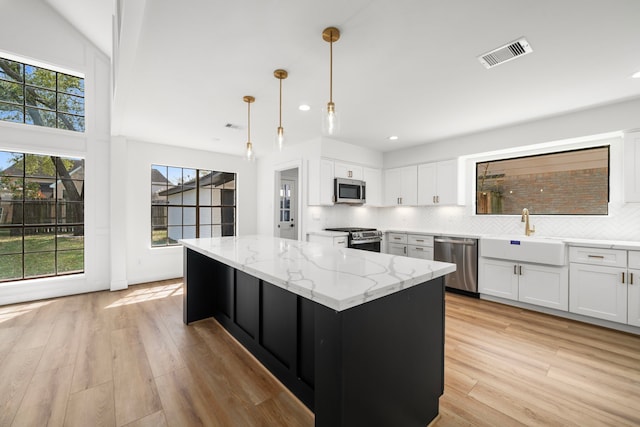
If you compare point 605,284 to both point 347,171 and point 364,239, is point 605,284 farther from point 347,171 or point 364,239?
point 347,171

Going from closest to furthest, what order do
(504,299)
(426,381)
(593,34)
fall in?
(426,381) → (593,34) → (504,299)

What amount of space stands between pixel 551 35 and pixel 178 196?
18.4 feet

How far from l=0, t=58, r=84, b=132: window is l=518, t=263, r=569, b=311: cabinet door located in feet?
22.0

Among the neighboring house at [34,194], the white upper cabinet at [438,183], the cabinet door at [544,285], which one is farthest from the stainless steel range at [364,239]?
the neighboring house at [34,194]

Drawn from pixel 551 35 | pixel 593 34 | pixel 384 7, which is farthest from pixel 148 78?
pixel 593 34

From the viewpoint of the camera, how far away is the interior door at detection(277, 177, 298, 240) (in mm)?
6152

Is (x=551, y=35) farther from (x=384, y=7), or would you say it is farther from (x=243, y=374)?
(x=243, y=374)

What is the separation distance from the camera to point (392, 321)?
132 centimetres

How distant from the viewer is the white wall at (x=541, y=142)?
315cm

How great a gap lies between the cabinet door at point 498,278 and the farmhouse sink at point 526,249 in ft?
0.36

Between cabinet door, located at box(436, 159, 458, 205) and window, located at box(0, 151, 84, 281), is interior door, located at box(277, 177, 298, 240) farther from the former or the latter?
window, located at box(0, 151, 84, 281)

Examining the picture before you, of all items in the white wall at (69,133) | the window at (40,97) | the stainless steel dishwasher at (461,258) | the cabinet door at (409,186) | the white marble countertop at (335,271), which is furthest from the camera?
the cabinet door at (409,186)

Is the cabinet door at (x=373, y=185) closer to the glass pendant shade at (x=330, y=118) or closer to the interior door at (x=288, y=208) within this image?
the interior door at (x=288, y=208)

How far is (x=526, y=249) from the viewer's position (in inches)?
133
